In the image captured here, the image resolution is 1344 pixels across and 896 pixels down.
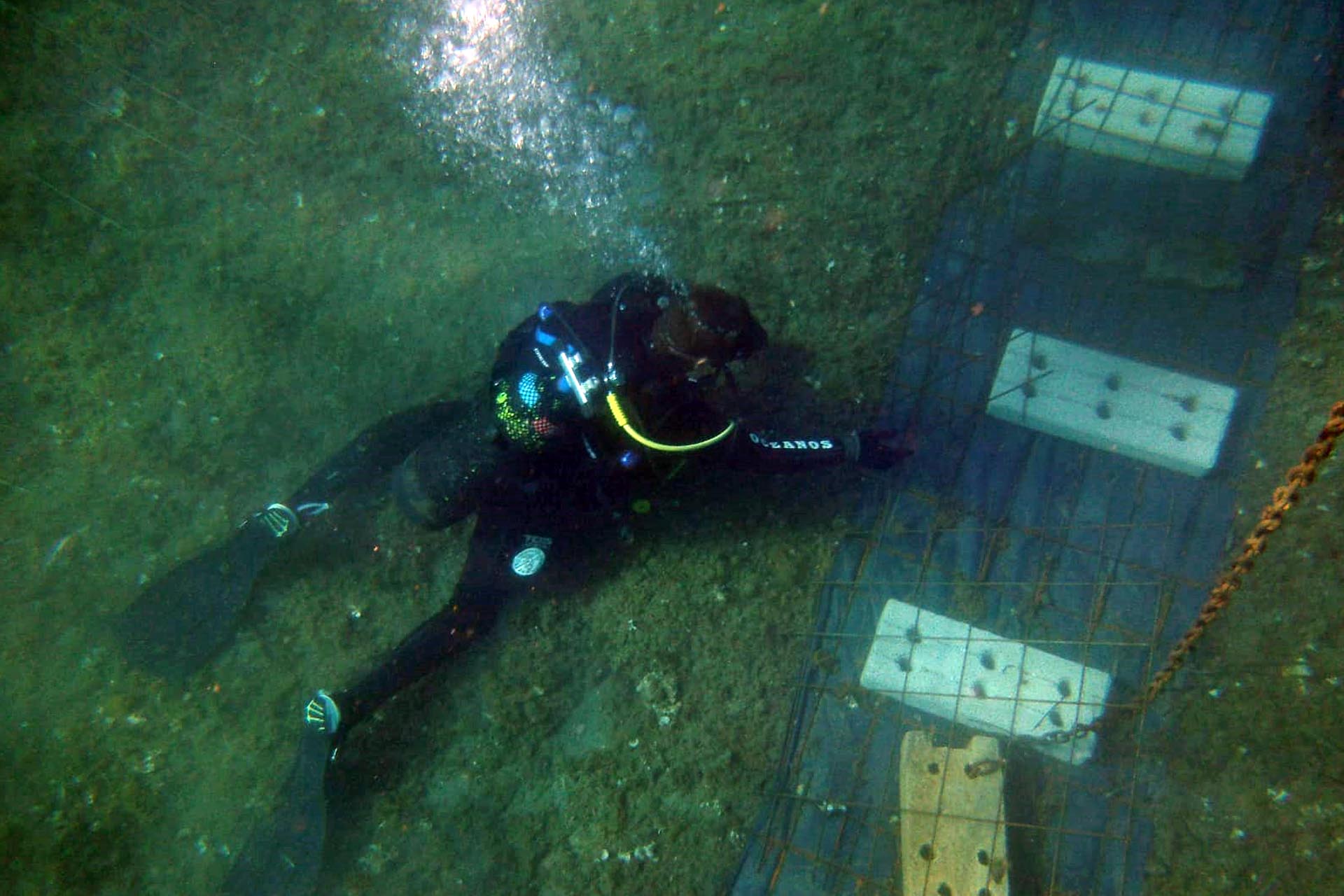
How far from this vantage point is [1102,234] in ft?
14.7

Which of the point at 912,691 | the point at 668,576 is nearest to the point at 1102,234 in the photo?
the point at 912,691

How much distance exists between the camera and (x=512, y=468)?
11.4 ft

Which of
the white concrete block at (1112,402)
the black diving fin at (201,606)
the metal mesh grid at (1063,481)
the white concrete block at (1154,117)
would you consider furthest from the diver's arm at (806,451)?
the black diving fin at (201,606)

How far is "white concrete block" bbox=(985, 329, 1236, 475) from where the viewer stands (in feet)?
13.4

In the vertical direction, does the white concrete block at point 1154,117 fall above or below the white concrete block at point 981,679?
above

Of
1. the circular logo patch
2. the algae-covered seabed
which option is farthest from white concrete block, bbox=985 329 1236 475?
the circular logo patch

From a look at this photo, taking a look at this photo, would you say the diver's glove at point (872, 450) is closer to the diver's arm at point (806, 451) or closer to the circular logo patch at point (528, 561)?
the diver's arm at point (806, 451)

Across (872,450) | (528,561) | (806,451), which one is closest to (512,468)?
(528,561)

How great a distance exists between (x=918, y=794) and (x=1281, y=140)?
4432 mm

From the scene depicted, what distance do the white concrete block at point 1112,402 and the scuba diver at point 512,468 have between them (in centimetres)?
80

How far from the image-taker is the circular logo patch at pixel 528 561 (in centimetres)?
394

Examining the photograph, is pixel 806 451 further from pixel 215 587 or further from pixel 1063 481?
pixel 215 587

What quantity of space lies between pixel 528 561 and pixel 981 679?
8.40 feet

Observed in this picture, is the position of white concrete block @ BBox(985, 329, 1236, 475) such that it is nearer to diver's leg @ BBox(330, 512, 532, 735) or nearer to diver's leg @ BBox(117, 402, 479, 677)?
diver's leg @ BBox(330, 512, 532, 735)
